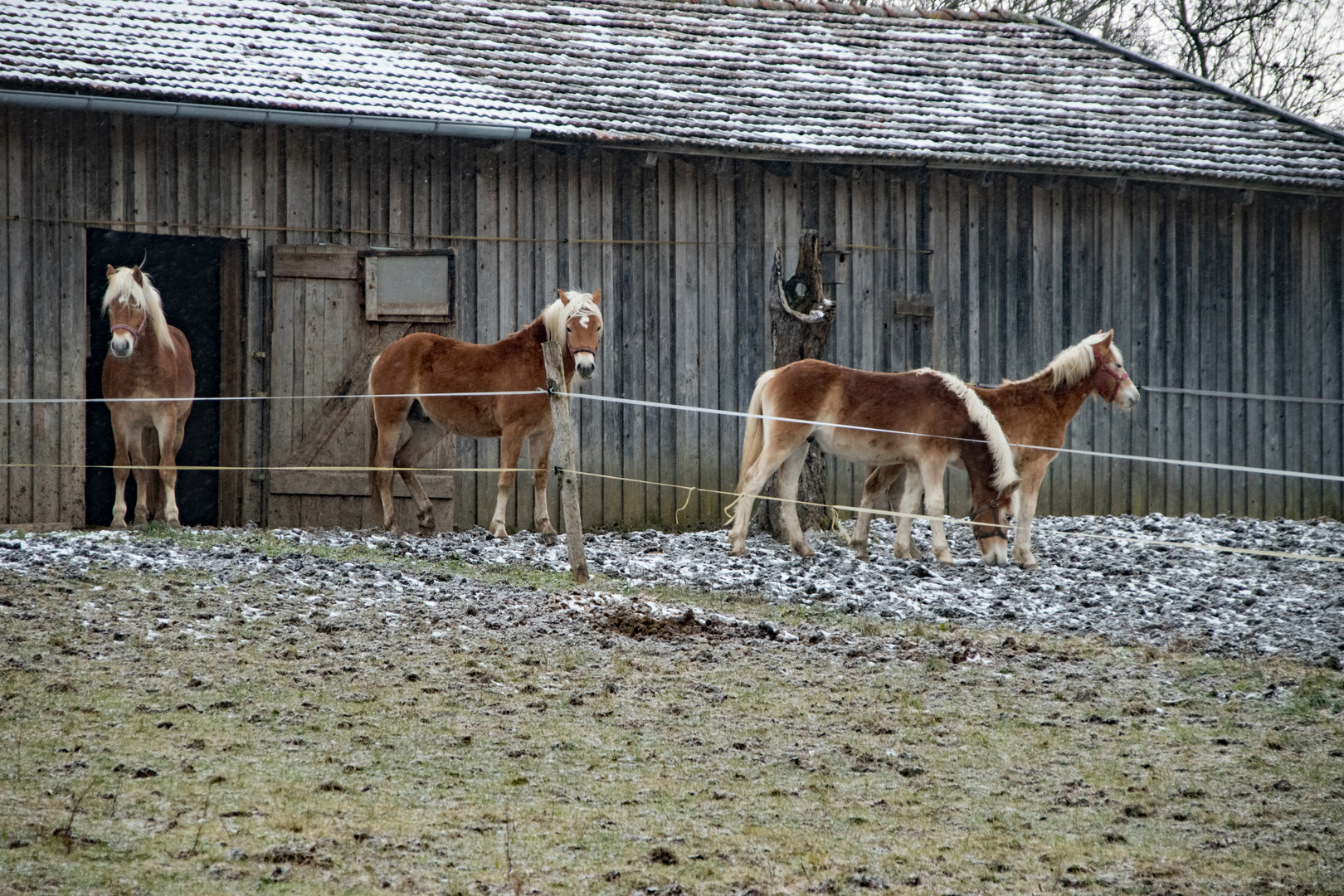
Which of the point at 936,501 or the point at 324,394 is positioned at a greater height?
the point at 324,394

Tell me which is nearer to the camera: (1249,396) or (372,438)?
(372,438)

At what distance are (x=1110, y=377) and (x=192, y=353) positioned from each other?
333 inches

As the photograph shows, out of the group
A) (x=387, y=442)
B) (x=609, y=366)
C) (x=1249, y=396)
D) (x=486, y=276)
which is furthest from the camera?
(x=1249, y=396)

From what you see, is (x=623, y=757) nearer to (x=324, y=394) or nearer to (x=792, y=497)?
(x=792, y=497)

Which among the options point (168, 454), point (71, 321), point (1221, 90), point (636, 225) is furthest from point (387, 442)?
point (1221, 90)

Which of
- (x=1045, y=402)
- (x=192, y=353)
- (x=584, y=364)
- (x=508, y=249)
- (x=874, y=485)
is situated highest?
(x=508, y=249)

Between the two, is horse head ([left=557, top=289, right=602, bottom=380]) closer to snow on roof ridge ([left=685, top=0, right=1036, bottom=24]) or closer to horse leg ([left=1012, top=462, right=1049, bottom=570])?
horse leg ([left=1012, top=462, right=1049, bottom=570])

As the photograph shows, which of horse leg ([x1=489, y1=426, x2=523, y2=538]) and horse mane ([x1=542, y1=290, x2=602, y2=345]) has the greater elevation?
horse mane ([x1=542, y1=290, x2=602, y2=345])

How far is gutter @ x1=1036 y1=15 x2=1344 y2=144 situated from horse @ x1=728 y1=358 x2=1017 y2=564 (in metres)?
6.74

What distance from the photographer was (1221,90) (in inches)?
556

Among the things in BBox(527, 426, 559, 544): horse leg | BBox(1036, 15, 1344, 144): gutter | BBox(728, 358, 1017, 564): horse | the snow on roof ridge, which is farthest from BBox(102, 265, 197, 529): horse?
BBox(1036, 15, 1344, 144): gutter

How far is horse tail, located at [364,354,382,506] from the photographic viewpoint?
398 inches

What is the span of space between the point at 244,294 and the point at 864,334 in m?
5.26

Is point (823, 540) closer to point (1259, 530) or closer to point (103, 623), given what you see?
point (1259, 530)
